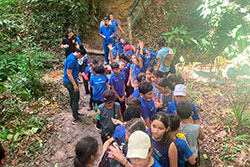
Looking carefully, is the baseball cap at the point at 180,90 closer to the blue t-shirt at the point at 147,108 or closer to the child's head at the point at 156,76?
the blue t-shirt at the point at 147,108

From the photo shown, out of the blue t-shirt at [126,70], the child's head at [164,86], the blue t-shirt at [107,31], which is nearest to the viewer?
the child's head at [164,86]

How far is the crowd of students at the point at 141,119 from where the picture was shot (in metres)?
2.10

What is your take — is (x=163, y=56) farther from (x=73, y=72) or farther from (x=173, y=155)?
(x=173, y=155)

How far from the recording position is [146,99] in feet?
10.9

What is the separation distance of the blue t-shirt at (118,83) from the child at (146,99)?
116 centimetres

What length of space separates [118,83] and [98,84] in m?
0.50

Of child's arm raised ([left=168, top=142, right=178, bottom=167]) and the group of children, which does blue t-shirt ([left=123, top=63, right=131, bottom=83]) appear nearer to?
the group of children

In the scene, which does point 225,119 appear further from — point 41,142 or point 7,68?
point 7,68

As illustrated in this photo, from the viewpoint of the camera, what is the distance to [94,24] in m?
10.2

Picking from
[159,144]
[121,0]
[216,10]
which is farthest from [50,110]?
[121,0]

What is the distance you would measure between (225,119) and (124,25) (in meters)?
7.57

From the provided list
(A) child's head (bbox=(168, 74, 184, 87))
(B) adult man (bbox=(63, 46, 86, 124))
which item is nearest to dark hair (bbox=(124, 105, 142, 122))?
(A) child's head (bbox=(168, 74, 184, 87))

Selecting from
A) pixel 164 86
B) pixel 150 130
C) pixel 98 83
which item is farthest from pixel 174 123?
pixel 98 83

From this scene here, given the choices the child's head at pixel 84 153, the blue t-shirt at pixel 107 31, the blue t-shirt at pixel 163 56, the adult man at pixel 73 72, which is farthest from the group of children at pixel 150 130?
the blue t-shirt at pixel 107 31
